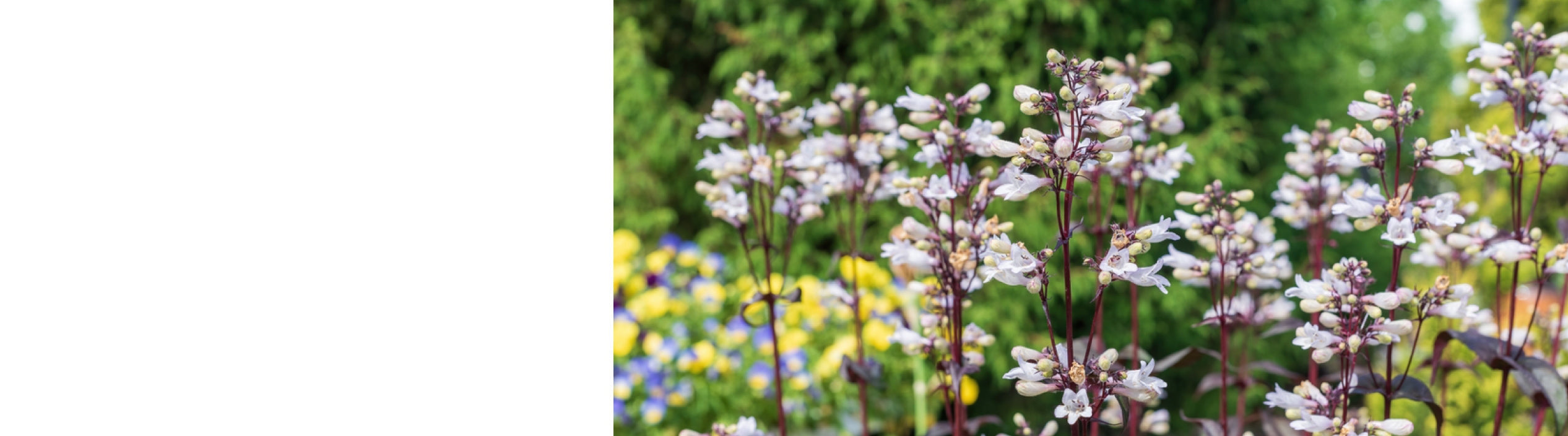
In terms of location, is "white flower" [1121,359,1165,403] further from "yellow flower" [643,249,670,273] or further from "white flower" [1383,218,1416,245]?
"yellow flower" [643,249,670,273]

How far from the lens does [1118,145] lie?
79 cm

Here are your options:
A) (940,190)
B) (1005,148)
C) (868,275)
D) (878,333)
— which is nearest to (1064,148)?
(1005,148)

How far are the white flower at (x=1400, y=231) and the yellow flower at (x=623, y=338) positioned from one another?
6.01 ft

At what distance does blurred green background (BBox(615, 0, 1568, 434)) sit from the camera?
2.91 metres

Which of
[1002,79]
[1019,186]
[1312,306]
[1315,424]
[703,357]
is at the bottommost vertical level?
[703,357]

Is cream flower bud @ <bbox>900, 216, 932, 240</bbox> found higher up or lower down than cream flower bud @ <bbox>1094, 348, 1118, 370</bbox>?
higher up

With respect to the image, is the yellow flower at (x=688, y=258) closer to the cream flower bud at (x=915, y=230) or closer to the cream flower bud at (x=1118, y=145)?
the cream flower bud at (x=915, y=230)

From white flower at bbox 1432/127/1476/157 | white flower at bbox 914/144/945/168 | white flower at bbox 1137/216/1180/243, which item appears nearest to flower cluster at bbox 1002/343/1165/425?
white flower at bbox 1137/216/1180/243

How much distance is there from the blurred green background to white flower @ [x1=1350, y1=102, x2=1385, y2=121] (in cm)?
153

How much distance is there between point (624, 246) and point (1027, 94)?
7.65 ft

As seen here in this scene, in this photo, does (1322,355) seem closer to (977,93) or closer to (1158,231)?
(1158,231)
